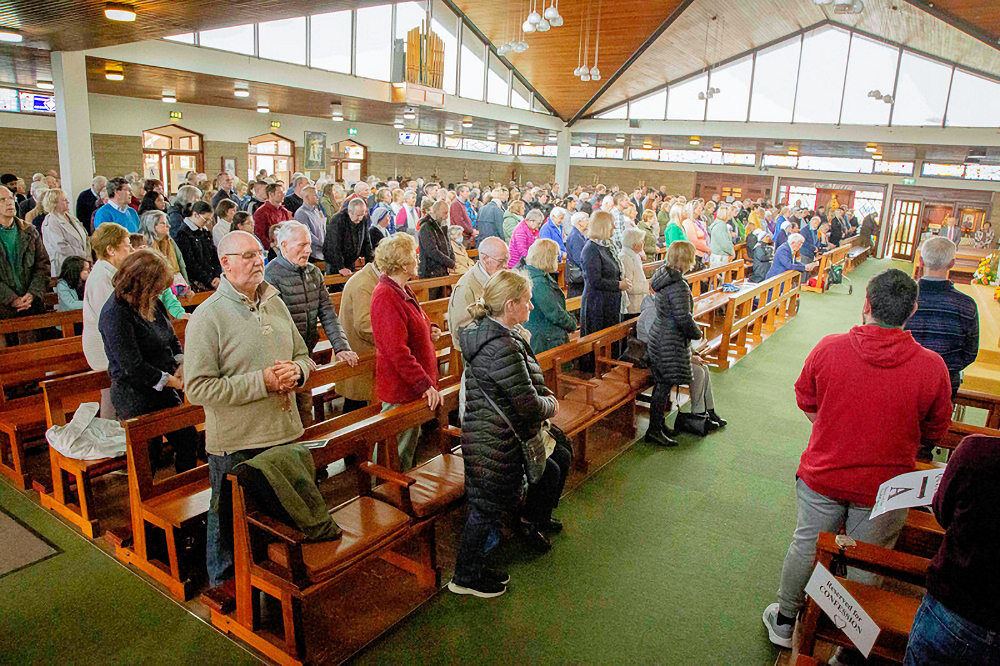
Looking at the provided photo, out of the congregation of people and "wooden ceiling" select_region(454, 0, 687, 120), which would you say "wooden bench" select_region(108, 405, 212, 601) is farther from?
"wooden ceiling" select_region(454, 0, 687, 120)

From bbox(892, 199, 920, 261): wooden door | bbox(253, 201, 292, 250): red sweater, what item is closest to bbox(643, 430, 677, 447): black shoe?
bbox(253, 201, 292, 250): red sweater

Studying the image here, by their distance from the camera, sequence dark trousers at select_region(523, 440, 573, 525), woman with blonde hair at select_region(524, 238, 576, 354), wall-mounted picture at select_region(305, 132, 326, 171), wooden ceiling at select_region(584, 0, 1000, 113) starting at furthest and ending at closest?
wall-mounted picture at select_region(305, 132, 326, 171), wooden ceiling at select_region(584, 0, 1000, 113), woman with blonde hair at select_region(524, 238, 576, 354), dark trousers at select_region(523, 440, 573, 525)

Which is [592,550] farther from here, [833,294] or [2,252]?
[833,294]

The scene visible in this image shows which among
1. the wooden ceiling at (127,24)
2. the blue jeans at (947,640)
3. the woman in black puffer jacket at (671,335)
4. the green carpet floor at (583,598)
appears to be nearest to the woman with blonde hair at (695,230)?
the woman in black puffer jacket at (671,335)

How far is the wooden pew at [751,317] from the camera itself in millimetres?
7484

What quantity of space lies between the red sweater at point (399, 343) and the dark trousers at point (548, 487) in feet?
2.56

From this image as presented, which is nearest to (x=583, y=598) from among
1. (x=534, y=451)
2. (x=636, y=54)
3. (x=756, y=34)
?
(x=534, y=451)

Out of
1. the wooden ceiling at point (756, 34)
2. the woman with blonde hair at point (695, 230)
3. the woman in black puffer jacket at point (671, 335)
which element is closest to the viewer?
the woman in black puffer jacket at point (671, 335)

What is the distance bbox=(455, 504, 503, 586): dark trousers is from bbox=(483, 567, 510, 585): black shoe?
0.11ft

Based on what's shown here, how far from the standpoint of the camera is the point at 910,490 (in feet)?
6.70

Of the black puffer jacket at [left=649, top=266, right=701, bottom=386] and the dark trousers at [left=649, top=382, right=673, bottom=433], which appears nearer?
the black puffer jacket at [left=649, top=266, right=701, bottom=386]

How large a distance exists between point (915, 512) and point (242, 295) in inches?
125

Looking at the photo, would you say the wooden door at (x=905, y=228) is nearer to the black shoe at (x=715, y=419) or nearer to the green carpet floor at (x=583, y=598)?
the black shoe at (x=715, y=419)

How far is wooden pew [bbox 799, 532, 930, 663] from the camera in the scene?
2434 mm
